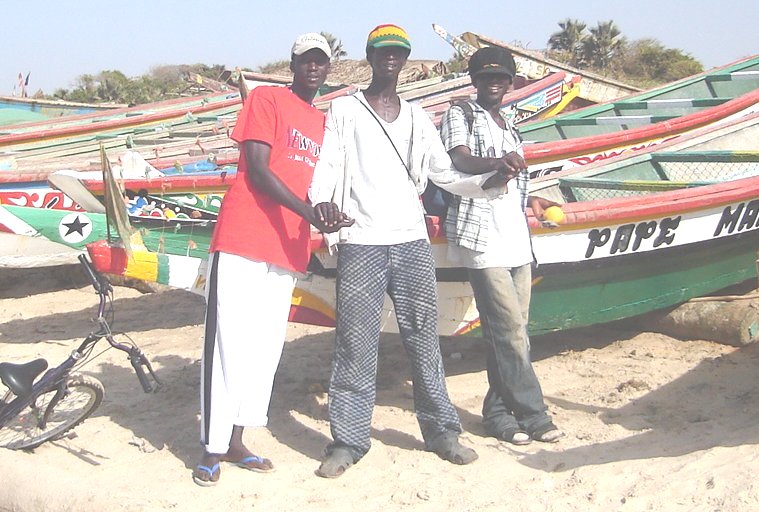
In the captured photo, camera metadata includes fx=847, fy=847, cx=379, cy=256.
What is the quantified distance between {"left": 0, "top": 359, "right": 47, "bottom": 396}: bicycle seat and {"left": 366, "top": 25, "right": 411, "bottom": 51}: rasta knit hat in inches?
81.4

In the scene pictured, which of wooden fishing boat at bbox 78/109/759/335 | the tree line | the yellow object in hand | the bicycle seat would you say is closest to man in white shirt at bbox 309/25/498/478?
wooden fishing boat at bbox 78/109/759/335

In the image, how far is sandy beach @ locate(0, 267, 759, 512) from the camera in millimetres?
3205

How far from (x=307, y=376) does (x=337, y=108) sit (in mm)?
1933

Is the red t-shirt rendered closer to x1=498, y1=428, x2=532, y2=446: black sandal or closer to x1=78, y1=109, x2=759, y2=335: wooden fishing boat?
x1=78, y1=109, x2=759, y2=335: wooden fishing boat

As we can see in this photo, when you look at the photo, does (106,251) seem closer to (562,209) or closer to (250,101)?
(250,101)

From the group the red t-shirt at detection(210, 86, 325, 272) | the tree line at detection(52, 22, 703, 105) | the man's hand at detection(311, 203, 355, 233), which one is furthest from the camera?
the tree line at detection(52, 22, 703, 105)

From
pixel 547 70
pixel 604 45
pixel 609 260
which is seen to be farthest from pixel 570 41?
pixel 609 260

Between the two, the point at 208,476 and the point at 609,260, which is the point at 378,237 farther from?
the point at 609,260

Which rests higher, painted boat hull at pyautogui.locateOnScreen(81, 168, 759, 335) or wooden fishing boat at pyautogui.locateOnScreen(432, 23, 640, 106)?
wooden fishing boat at pyautogui.locateOnScreen(432, 23, 640, 106)

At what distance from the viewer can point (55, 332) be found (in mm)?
6117

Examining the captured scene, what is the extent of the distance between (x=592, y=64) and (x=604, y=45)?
2.46 ft

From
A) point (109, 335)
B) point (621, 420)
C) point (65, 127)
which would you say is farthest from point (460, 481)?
point (65, 127)

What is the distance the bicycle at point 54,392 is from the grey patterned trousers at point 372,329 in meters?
0.93

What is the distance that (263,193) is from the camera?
3.33 metres
